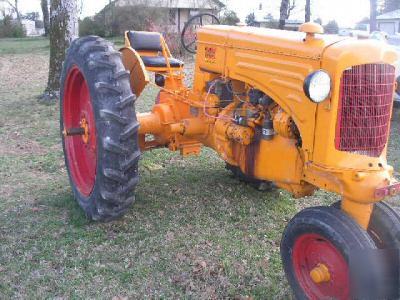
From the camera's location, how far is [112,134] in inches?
137

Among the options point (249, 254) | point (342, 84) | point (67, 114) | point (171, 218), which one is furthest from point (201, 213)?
point (342, 84)

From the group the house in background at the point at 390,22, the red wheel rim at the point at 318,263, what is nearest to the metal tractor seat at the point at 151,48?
the red wheel rim at the point at 318,263

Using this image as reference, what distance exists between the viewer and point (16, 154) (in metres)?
5.91

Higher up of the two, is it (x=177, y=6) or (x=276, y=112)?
(x=177, y=6)

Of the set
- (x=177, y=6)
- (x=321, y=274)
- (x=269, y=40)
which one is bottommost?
(x=321, y=274)

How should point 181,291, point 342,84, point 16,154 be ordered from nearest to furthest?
point 342,84 → point 181,291 → point 16,154

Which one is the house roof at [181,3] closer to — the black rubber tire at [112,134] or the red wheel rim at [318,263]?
the black rubber tire at [112,134]

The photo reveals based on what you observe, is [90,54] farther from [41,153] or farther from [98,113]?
[41,153]

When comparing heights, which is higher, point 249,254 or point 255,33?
point 255,33

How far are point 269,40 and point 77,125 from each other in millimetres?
2169

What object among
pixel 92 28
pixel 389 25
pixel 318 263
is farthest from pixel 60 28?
pixel 389 25

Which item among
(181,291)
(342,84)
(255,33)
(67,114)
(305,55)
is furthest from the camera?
(67,114)

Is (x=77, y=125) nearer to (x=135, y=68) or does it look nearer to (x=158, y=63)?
(x=135, y=68)

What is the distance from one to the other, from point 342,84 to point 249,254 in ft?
4.94
